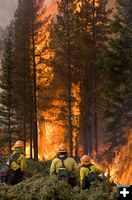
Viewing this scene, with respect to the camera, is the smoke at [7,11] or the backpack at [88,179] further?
the smoke at [7,11]

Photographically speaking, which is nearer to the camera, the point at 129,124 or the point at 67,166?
the point at 67,166

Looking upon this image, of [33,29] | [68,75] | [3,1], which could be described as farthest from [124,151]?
[3,1]

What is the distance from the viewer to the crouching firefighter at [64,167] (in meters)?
9.97

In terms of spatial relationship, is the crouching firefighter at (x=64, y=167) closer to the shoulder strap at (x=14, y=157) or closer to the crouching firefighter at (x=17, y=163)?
the crouching firefighter at (x=17, y=163)

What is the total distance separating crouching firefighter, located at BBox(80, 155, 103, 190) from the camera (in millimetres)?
9523

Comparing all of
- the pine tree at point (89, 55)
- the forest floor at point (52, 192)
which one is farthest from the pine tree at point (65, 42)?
the forest floor at point (52, 192)

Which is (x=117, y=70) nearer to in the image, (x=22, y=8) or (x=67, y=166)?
(x=67, y=166)

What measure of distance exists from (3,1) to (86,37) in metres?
49.4

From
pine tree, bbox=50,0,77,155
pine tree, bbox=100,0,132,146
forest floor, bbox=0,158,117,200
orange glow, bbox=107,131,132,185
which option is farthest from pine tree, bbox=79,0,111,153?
forest floor, bbox=0,158,117,200

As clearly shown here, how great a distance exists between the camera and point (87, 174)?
9.65 m

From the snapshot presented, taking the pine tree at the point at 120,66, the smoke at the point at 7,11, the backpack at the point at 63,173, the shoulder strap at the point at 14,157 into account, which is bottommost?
the backpack at the point at 63,173

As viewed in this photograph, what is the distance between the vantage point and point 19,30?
33062 mm

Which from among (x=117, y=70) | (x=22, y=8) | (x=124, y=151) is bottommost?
(x=124, y=151)

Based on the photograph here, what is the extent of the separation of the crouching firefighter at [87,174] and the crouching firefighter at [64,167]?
0.48m
